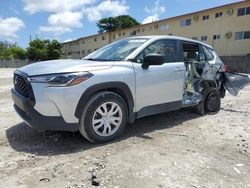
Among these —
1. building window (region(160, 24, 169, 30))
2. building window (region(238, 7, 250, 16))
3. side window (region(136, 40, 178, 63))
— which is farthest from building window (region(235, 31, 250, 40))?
side window (region(136, 40, 178, 63))

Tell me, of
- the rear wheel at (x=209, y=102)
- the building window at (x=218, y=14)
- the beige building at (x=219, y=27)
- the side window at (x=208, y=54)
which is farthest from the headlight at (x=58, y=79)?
the building window at (x=218, y=14)

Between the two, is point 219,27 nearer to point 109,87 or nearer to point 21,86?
point 109,87

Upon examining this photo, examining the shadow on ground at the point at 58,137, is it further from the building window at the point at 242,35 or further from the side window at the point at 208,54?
the building window at the point at 242,35

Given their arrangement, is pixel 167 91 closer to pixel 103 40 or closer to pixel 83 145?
Result: pixel 83 145

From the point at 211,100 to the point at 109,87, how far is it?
313 centimetres

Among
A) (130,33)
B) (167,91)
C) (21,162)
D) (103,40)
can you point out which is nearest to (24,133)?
(21,162)

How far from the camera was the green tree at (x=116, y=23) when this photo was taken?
62031mm

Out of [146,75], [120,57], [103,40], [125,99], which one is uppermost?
[103,40]

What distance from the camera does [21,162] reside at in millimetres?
3029

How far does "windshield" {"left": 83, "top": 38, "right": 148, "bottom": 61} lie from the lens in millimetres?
4102

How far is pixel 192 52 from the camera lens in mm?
5293

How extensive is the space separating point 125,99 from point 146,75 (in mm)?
556

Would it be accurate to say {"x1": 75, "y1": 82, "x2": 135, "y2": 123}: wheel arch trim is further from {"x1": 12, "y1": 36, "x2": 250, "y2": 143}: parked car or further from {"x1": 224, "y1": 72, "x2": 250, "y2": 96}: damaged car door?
{"x1": 224, "y1": 72, "x2": 250, "y2": 96}: damaged car door

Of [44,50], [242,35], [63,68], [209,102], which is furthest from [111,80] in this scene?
[44,50]
